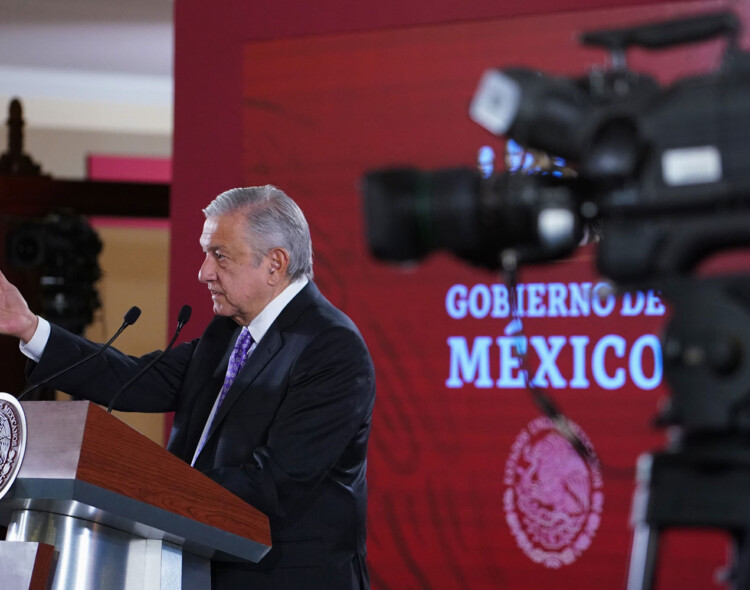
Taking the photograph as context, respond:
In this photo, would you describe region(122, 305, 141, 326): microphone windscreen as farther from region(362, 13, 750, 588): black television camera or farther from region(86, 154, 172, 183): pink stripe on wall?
region(86, 154, 172, 183): pink stripe on wall

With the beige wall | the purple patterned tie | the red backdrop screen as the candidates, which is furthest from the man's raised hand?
the beige wall

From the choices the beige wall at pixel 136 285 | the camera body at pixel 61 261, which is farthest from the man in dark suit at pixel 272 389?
the beige wall at pixel 136 285

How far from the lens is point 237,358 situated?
7.84ft

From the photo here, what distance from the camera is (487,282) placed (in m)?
3.88

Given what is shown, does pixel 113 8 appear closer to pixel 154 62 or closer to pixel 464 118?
pixel 154 62

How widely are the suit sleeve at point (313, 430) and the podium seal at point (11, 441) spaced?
0.42 meters

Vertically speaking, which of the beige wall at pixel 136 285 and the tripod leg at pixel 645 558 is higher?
the beige wall at pixel 136 285

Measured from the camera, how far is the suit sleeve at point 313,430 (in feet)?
6.70

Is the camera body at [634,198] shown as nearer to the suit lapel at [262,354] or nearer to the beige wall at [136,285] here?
the suit lapel at [262,354]

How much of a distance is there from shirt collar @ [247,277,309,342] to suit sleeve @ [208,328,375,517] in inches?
5.6

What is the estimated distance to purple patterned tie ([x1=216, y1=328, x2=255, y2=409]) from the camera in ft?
7.59

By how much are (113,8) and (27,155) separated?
126 cm

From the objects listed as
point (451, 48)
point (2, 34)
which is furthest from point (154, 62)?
point (451, 48)

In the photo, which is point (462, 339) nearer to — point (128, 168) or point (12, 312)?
point (12, 312)
